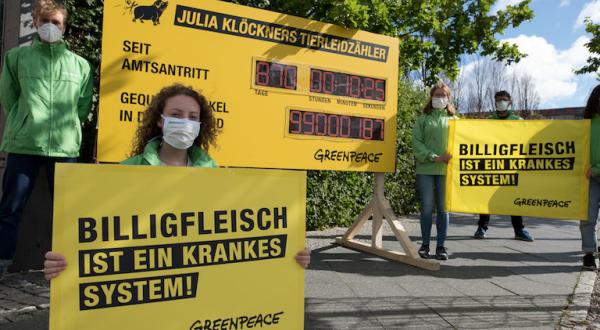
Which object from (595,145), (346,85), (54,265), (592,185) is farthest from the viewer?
(346,85)

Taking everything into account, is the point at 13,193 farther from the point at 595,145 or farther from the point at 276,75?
the point at 595,145

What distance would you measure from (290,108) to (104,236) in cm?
320

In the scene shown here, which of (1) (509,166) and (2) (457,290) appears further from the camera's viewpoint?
(1) (509,166)

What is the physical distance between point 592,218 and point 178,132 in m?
4.79

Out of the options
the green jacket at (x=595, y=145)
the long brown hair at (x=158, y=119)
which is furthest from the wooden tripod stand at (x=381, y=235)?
the long brown hair at (x=158, y=119)

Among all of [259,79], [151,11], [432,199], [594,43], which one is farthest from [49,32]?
[594,43]

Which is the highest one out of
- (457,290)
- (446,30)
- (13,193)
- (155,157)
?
(446,30)

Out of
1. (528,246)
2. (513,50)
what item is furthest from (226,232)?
(513,50)

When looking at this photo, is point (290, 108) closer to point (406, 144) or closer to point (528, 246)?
point (528, 246)

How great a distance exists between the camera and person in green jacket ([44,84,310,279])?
240 cm

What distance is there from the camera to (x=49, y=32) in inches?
141

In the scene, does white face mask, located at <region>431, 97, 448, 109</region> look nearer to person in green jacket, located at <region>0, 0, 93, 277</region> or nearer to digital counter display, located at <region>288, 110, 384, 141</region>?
digital counter display, located at <region>288, 110, 384, 141</region>

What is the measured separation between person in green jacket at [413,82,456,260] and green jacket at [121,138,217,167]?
3.27 meters

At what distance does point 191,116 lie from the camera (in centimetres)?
250
